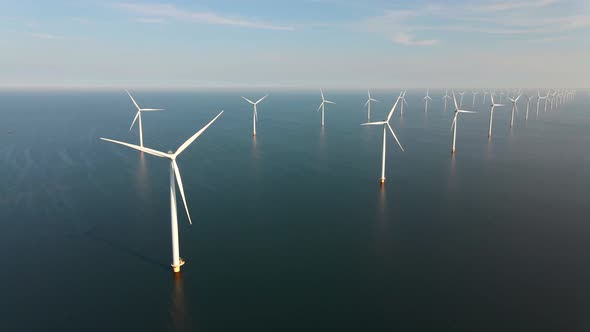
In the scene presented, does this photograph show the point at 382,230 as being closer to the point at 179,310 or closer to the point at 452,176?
the point at 179,310

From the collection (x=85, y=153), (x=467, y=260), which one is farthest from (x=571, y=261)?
(x=85, y=153)

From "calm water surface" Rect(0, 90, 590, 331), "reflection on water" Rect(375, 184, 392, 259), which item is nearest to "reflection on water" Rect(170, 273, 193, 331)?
"calm water surface" Rect(0, 90, 590, 331)

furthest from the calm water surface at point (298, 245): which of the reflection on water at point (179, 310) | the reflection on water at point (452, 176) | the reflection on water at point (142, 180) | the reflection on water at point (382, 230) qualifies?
the reflection on water at point (452, 176)

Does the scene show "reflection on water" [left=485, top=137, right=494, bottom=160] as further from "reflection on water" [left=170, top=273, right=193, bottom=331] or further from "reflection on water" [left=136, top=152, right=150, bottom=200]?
"reflection on water" [left=170, top=273, right=193, bottom=331]

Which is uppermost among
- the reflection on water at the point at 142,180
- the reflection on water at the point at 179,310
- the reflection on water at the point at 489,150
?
the reflection on water at the point at 489,150

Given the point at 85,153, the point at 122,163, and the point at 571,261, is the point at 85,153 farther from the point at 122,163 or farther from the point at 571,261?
the point at 571,261

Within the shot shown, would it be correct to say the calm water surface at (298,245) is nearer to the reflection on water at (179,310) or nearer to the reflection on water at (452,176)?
the reflection on water at (179,310)
